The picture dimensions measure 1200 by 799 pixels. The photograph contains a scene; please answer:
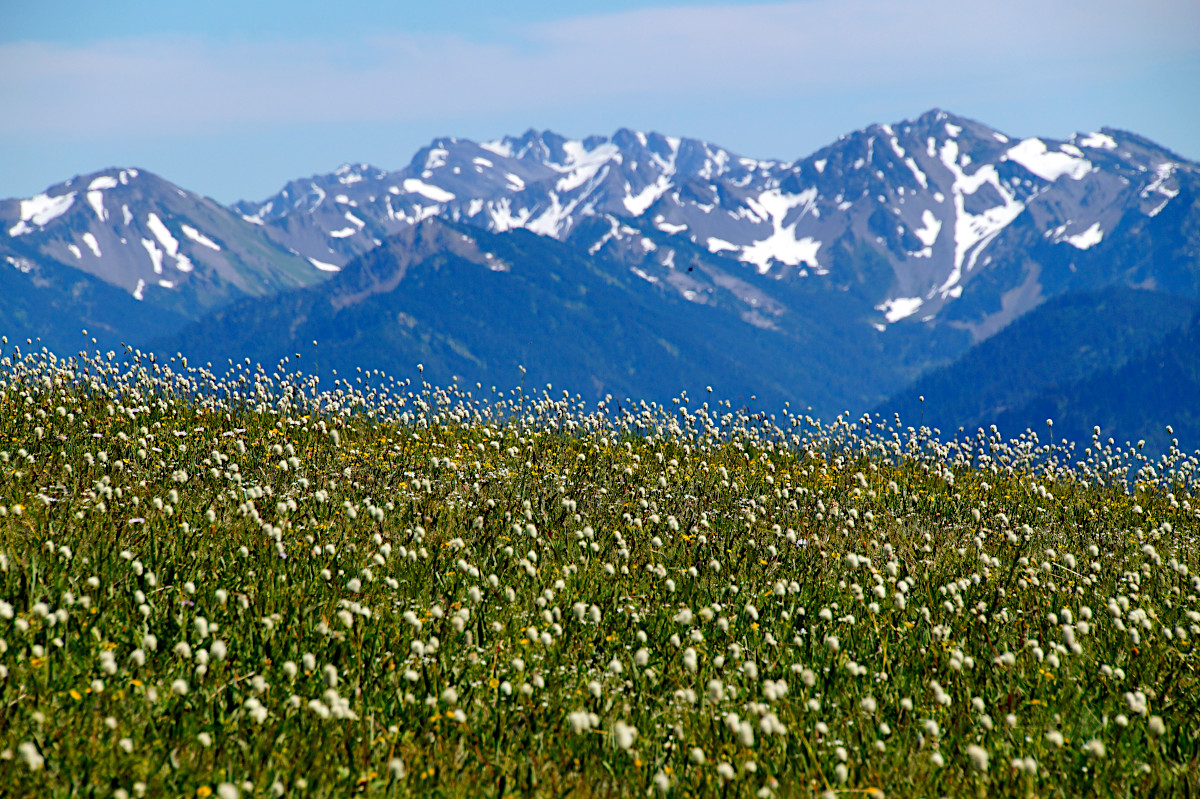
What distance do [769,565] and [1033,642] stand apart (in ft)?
7.19

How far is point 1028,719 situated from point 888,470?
6.24 m

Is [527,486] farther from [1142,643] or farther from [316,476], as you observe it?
[1142,643]

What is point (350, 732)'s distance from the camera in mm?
4305

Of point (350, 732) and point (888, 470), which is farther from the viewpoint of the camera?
A: point (888, 470)

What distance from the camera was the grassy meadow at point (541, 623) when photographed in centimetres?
420

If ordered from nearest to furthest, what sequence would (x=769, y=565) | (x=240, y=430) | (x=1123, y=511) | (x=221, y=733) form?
(x=221, y=733) < (x=769, y=565) < (x=240, y=430) < (x=1123, y=511)

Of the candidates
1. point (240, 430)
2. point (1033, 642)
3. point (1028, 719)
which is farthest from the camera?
point (240, 430)

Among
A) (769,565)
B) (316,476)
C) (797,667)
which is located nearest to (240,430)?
(316,476)

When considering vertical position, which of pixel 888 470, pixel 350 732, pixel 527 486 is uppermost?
pixel 350 732

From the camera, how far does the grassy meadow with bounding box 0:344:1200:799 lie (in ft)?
13.8

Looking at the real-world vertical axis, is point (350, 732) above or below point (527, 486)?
above

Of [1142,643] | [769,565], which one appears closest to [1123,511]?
[1142,643]

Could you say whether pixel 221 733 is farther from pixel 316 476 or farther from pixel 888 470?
pixel 888 470

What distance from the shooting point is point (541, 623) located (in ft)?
18.9
